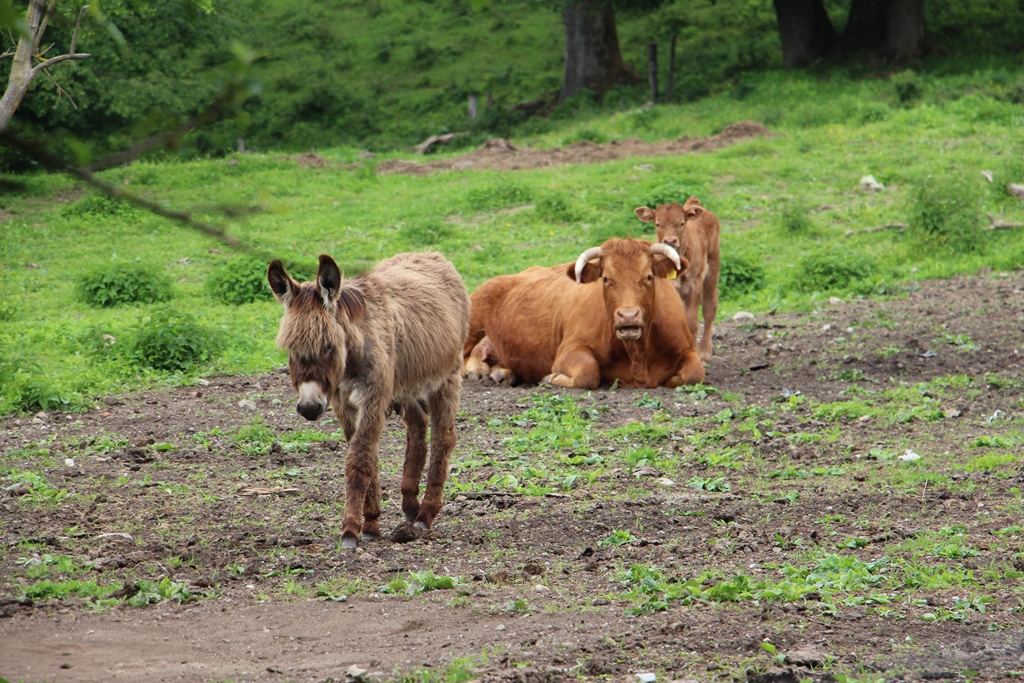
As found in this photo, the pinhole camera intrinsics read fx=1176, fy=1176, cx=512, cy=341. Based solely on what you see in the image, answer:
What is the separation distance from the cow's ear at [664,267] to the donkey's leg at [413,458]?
4959 mm

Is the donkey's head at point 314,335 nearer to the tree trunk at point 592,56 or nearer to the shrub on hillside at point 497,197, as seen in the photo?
the shrub on hillside at point 497,197

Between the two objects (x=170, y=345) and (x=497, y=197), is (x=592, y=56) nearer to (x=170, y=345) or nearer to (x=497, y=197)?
(x=497, y=197)

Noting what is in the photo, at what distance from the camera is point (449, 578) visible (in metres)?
6.17

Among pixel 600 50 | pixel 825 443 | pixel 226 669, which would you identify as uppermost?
pixel 600 50

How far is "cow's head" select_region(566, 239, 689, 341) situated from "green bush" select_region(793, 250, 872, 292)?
4.14 m

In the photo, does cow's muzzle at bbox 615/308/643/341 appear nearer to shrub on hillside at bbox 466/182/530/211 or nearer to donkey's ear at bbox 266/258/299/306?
donkey's ear at bbox 266/258/299/306

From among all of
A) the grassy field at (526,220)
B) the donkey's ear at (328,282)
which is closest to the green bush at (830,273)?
the grassy field at (526,220)

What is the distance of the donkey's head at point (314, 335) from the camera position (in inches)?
242

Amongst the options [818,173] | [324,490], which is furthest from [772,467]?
[818,173]

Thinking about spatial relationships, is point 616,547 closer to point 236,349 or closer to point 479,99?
point 236,349

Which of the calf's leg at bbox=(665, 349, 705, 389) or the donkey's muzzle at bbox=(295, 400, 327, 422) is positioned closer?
the donkey's muzzle at bbox=(295, 400, 327, 422)

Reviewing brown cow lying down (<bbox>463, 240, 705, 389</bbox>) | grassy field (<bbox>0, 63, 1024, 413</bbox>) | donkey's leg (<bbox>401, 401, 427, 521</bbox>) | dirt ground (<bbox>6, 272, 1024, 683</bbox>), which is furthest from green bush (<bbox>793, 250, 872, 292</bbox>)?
donkey's leg (<bbox>401, 401, 427, 521</bbox>)

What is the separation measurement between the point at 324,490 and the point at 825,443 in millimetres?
3789

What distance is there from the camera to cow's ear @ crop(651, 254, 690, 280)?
11.8 m
